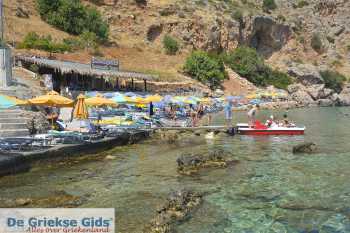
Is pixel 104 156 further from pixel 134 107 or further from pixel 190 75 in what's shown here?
pixel 190 75

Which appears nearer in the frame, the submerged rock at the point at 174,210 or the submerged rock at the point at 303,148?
the submerged rock at the point at 174,210

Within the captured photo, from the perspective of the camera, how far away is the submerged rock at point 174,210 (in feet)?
35.4

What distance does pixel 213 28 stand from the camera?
260 ft

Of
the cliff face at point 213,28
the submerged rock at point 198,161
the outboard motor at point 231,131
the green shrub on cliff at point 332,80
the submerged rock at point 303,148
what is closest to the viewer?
the submerged rock at point 198,161

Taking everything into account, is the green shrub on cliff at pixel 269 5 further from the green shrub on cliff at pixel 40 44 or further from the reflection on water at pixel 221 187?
the reflection on water at pixel 221 187

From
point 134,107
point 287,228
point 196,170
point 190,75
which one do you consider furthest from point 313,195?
point 190,75

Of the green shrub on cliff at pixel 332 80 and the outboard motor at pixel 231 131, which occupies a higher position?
the outboard motor at pixel 231 131

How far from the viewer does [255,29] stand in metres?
91.9

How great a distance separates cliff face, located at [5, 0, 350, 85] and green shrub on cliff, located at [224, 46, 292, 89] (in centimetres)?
404

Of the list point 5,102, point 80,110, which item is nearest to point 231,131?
point 80,110

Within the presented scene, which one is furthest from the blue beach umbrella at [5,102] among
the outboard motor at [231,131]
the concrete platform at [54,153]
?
the outboard motor at [231,131]

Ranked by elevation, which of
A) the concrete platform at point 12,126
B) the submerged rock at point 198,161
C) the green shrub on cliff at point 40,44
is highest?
the green shrub on cliff at point 40,44

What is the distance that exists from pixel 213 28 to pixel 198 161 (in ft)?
208

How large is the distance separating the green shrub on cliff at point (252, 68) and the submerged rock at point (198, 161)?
58.8 m
